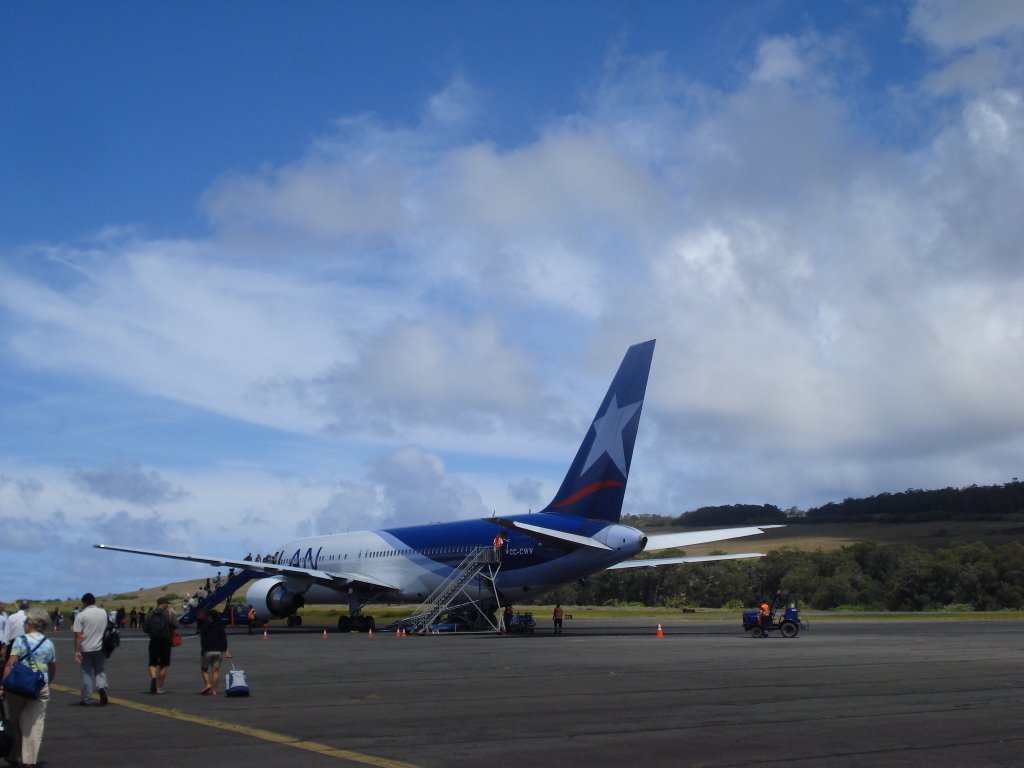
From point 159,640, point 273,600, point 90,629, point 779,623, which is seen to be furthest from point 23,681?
point 273,600

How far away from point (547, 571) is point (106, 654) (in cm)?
2234

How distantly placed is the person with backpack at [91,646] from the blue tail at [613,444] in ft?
72.4

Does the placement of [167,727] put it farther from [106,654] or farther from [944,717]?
[944,717]

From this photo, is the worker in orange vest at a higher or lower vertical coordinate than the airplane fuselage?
lower

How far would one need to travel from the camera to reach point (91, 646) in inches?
607

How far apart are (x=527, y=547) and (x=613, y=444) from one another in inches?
201

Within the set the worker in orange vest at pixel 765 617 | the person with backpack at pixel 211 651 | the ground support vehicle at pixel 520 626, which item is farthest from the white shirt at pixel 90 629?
the ground support vehicle at pixel 520 626

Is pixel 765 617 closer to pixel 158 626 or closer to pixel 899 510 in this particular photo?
pixel 158 626

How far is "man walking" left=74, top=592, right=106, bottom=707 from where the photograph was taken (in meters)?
15.4

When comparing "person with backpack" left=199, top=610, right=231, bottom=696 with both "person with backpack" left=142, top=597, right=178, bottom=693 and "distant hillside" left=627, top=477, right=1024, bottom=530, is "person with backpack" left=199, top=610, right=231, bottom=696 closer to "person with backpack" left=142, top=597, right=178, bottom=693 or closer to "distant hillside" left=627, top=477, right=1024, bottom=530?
"person with backpack" left=142, top=597, right=178, bottom=693

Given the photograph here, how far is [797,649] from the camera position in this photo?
26.2 m

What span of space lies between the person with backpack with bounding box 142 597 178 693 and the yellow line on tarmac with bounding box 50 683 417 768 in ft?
3.26

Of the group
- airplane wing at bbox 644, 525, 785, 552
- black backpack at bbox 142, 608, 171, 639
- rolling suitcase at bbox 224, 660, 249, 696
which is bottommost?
rolling suitcase at bbox 224, 660, 249, 696

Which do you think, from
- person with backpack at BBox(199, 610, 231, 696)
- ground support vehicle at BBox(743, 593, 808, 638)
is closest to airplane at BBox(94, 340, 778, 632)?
ground support vehicle at BBox(743, 593, 808, 638)
